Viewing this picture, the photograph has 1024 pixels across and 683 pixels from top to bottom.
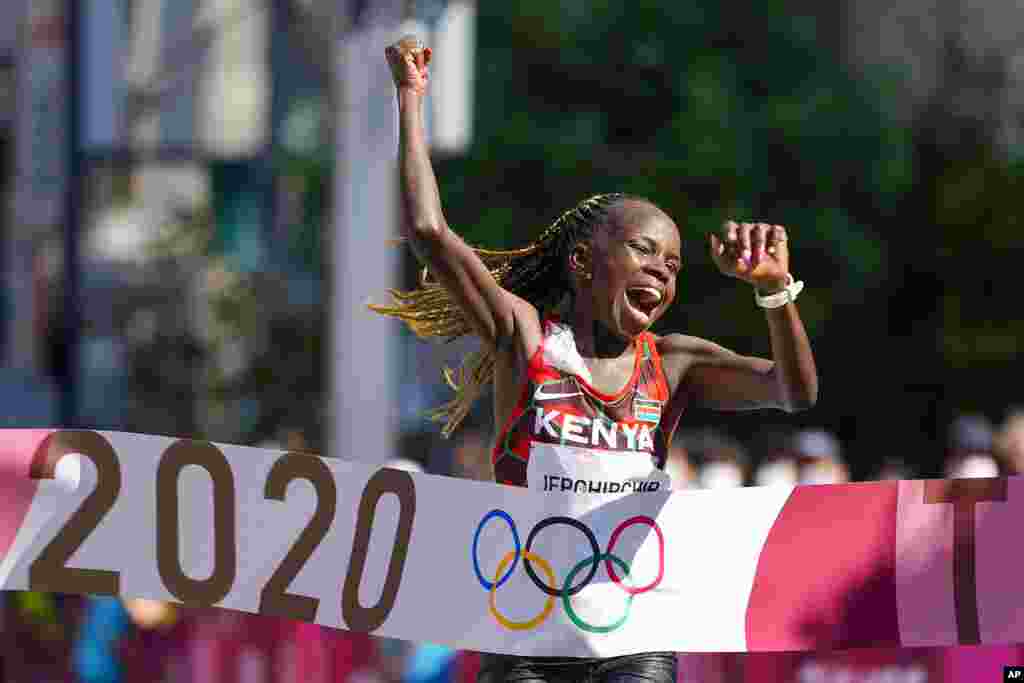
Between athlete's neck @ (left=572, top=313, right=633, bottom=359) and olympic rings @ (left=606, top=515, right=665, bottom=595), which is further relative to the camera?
olympic rings @ (left=606, top=515, right=665, bottom=595)

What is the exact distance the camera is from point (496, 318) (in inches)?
166

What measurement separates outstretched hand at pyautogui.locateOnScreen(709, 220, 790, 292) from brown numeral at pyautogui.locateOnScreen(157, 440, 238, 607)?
59.1 inches

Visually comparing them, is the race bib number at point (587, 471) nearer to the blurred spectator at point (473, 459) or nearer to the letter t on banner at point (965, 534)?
the letter t on banner at point (965, 534)

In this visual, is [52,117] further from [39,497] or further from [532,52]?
[39,497]

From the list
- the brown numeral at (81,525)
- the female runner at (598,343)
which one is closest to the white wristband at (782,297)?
the female runner at (598,343)

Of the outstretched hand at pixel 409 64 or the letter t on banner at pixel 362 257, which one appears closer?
the outstretched hand at pixel 409 64

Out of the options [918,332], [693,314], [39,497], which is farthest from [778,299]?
[918,332]

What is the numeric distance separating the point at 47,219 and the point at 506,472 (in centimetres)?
1128

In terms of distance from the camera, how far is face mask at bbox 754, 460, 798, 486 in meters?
8.51

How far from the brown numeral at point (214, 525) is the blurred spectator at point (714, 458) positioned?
210 centimetres

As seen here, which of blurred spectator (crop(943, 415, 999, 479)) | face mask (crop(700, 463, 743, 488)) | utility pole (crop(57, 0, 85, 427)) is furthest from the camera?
utility pole (crop(57, 0, 85, 427))

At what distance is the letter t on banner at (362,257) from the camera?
9594 mm

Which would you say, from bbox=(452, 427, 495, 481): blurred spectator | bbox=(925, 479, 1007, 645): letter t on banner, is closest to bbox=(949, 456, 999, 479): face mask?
bbox=(925, 479, 1007, 645): letter t on banner

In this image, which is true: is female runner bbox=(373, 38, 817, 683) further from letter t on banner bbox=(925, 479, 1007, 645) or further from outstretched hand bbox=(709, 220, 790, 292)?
letter t on banner bbox=(925, 479, 1007, 645)
